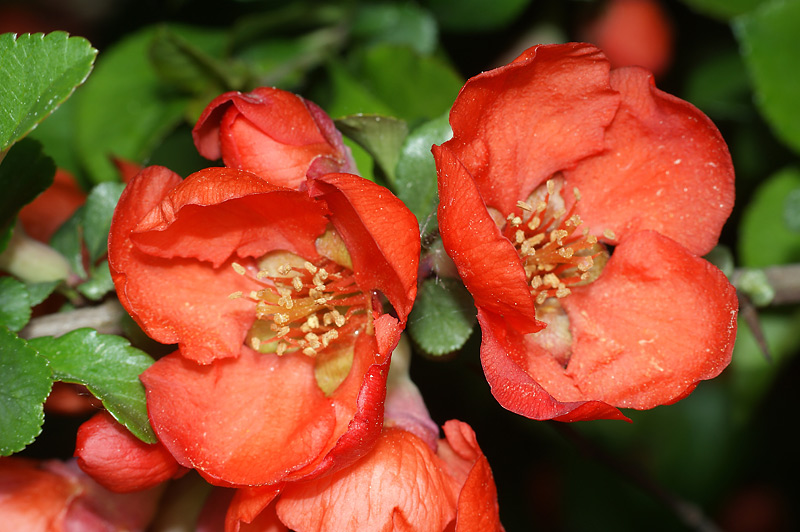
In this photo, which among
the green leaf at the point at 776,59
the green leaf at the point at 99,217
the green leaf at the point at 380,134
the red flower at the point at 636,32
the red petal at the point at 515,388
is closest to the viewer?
the red petal at the point at 515,388

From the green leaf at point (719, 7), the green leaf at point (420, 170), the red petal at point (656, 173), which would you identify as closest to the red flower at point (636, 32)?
the green leaf at point (719, 7)

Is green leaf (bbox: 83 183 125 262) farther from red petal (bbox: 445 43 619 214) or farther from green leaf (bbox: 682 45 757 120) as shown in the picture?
green leaf (bbox: 682 45 757 120)

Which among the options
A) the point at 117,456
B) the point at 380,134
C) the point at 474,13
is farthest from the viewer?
the point at 474,13

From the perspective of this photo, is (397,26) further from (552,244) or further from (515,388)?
(515,388)

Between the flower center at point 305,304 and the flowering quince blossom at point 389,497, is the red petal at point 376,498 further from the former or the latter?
the flower center at point 305,304

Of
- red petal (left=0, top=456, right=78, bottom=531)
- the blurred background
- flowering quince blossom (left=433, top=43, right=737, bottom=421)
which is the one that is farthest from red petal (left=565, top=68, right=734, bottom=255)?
red petal (left=0, top=456, right=78, bottom=531)

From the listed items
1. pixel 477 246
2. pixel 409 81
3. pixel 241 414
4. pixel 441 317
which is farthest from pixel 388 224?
pixel 409 81
